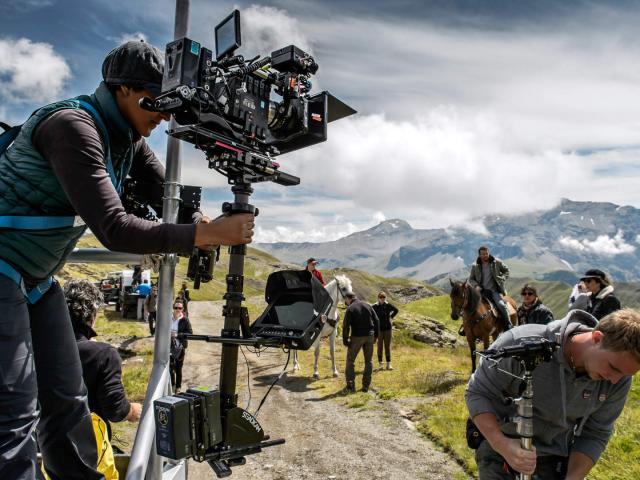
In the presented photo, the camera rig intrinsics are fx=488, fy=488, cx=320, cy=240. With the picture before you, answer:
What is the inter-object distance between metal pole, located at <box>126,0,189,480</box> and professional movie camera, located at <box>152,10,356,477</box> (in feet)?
1.90

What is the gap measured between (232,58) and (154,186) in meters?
1.46

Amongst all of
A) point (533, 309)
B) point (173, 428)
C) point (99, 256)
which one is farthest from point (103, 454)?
point (533, 309)

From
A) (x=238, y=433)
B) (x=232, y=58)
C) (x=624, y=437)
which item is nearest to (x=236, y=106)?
(x=232, y=58)

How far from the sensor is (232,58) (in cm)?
323

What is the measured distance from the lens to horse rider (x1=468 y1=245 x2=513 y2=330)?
57.2 ft

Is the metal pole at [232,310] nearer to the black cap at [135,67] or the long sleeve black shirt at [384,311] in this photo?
the black cap at [135,67]

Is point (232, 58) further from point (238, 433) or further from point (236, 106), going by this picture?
point (238, 433)

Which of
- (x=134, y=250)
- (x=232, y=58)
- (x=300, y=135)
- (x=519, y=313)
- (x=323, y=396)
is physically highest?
(x=232, y=58)

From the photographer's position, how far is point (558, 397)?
13.0ft

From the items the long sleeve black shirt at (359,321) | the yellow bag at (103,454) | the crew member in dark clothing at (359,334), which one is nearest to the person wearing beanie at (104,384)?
the yellow bag at (103,454)

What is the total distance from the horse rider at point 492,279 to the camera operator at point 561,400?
13.5 metres

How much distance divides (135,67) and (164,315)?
7.42 ft

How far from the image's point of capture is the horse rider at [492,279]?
57.2 feet

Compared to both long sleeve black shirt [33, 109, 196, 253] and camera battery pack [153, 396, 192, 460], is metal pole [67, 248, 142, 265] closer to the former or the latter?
camera battery pack [153, 396, 192, 460]
